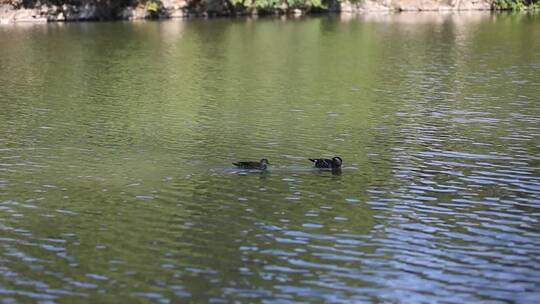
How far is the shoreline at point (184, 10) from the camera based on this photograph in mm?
71688

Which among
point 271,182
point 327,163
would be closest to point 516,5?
point 327,163

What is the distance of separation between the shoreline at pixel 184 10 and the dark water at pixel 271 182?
98.4ft

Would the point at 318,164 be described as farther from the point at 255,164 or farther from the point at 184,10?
the point at 184,10

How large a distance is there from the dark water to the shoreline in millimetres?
29979

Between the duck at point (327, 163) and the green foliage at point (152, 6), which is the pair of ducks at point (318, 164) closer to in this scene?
the duck at point (327, 163)

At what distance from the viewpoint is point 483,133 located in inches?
1013

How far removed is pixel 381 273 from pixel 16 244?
20.6ft

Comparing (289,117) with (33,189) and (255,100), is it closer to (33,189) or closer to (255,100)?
(255,100)

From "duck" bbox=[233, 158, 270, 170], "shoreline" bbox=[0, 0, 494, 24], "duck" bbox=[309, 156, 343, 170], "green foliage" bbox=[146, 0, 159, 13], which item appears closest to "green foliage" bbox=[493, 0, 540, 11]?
"shoreline" bbox=[0, 0, 494, 24]

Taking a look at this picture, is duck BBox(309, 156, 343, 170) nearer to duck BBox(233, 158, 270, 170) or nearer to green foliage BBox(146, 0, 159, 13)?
duck BBox(233, 158, 270, 170)

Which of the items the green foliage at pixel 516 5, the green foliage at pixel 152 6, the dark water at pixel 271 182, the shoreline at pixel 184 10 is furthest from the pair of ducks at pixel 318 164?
the green foliage at pixel 516 5

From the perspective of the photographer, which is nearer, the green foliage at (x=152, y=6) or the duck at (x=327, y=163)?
the duck at (x=327, y=163)

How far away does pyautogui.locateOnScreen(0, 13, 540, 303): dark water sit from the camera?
1434 centimetres

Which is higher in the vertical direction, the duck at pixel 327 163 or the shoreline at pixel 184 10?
the shoreline at pixel 184 10
